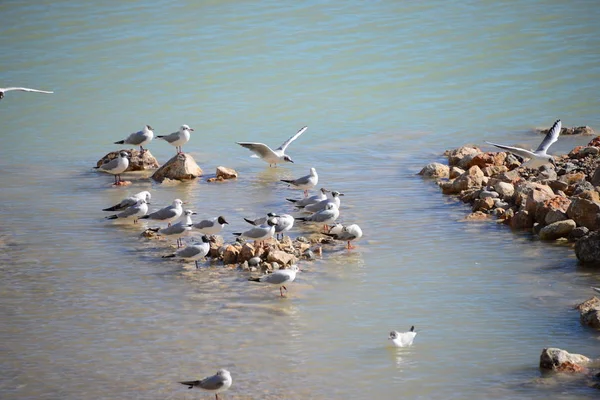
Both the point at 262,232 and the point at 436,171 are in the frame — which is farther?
the point at 436,171

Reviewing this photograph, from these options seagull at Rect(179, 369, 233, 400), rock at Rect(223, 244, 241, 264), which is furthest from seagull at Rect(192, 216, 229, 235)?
seagull at Rect(179, 369, 233, 400)

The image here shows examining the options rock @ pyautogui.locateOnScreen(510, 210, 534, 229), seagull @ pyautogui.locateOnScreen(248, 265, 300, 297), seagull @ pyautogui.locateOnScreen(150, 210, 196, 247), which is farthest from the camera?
rock @ pyautogui.locateOnScreen(510, 210, 534, 229)

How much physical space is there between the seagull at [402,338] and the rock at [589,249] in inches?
122

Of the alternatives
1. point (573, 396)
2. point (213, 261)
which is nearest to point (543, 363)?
point (573, 396)

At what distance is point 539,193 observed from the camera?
44.1 feet

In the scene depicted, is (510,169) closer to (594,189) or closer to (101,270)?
(594,189)

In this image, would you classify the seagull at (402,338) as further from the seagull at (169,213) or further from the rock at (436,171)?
the rock at (436,171)

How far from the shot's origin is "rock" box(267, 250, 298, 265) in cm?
1187

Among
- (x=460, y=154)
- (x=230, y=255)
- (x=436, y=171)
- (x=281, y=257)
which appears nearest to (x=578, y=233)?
(x=281, y=257)

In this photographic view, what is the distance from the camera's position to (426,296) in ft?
35.4

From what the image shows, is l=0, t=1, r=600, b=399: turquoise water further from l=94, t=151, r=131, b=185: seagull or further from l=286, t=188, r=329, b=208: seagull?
l=286, t=188, r=329, b=208: seagull

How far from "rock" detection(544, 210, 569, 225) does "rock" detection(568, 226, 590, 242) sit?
0.30m

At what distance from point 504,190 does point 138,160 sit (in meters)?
6.96

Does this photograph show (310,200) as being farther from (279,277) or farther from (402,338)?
(402,338)
